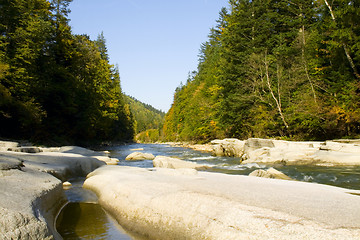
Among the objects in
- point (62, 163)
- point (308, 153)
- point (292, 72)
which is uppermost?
point (292, 72)

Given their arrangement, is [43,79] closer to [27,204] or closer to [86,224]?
[86,224]

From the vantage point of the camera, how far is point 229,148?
18984 millimetres

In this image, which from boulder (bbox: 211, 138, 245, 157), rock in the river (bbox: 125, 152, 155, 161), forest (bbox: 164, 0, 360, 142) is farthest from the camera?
boulder (bbox: 211, 138, 245, 157)

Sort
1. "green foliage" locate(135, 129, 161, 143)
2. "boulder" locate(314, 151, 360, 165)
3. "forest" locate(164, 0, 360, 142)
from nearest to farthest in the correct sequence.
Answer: "boulder" locate(314, 151, 360, 165) → "forest" locate(164, 0, 360, 142) → "green foliage" locate(135, 129, 161, 143)

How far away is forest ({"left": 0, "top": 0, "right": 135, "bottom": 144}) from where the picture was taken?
18.8 metres

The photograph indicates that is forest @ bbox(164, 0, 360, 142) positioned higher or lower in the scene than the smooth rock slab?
higher

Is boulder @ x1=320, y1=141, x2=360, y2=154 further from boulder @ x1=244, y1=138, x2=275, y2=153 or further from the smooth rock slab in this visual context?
the smooth rock slab

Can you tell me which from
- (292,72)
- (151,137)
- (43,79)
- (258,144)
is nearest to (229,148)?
(258,144)

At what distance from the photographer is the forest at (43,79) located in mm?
18828

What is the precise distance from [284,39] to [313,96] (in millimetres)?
8977

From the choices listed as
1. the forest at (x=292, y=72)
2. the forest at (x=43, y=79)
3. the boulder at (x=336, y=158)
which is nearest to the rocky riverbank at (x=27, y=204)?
the boulder at (x=336, y=158)

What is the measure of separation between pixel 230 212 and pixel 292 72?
800 inches

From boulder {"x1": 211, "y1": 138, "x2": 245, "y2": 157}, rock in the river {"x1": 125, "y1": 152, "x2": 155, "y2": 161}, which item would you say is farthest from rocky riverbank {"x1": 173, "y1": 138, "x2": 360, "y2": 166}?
rock in the river {"x1": 125, "y1": 152, "x2": 155, "y2": 161}

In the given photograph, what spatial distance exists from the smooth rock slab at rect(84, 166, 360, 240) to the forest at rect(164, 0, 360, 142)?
13.5m
